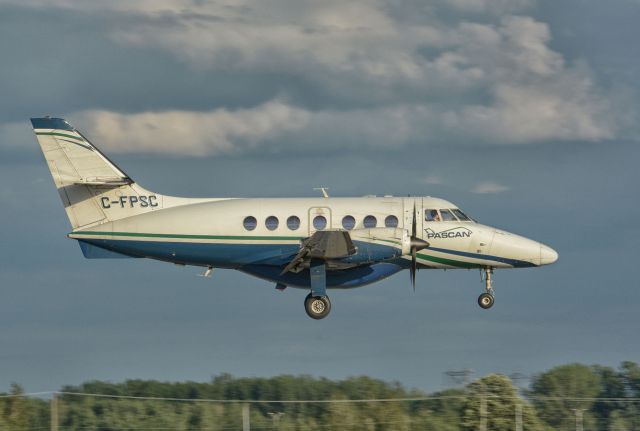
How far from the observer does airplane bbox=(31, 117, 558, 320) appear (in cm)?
3100

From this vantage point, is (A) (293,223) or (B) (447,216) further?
(B) (447,216)

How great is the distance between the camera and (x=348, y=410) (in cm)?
2170

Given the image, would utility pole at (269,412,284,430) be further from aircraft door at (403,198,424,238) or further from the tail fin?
the tail fin

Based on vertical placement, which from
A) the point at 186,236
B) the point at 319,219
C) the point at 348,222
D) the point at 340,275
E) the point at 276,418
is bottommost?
the point at 276,418

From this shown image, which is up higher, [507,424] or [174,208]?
[174,208]

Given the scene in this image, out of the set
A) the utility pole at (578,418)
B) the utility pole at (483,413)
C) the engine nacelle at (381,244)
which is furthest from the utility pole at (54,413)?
the engine nacelle at (381,244)

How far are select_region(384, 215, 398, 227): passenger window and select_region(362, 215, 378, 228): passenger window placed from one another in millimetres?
319

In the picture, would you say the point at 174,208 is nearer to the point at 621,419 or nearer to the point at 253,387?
the point at 253,387

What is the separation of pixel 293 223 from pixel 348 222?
1748 millimetres

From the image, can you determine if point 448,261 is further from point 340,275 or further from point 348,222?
point 348,222

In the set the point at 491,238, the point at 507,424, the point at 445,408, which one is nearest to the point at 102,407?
the point at 445,408

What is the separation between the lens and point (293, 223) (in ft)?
102

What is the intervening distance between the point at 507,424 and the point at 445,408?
145cm

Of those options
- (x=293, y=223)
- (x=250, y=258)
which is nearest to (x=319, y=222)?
(x=293, y=223)
